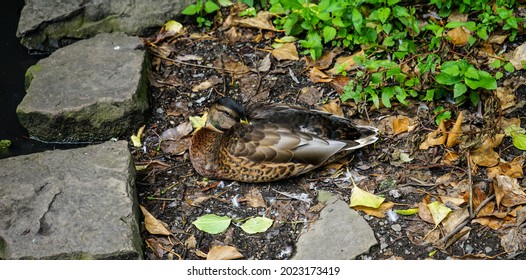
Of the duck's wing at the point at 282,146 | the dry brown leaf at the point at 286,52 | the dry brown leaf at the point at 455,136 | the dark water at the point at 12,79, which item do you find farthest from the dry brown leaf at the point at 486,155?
the dark water at the point at 12,79

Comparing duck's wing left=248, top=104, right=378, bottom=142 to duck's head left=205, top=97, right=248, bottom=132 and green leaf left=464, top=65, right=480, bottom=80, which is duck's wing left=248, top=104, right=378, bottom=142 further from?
green leaf left=464, top=65, right=480, bottom=80

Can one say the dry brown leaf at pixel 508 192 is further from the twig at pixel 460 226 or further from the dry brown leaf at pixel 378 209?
the dry brown leaf at pixel 378 209

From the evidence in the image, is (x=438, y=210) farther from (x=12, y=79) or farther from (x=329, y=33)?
(x=12, y=79)

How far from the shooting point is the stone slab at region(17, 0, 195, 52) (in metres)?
6.17

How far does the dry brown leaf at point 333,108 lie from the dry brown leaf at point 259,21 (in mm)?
1017

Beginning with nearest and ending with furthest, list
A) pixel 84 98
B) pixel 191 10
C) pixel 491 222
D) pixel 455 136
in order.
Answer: pixel 491 222, pixel 455 136, pixel 84 98, pixel 191 10

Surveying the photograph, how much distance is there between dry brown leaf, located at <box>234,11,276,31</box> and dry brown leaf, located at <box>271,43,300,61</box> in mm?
263

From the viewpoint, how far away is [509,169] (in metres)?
4.74

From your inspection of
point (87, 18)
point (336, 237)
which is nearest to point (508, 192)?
point (336, 237)

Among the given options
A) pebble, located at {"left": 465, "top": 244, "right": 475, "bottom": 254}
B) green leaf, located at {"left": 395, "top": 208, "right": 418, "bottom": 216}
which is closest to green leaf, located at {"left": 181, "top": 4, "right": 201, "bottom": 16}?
green leaf, located at {"left": 395, "top": 208, "right": 418, "bottom": 216}

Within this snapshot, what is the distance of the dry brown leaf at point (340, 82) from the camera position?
549 centimetres

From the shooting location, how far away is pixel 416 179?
477 cm

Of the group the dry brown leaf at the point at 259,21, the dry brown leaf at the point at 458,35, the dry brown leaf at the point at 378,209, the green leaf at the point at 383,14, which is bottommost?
the dry brown leaf at the point at 378,209

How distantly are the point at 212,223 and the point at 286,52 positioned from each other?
1.84 meters
